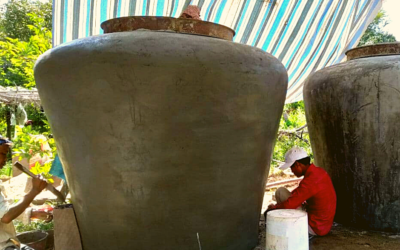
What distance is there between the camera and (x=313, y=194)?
9.62 ft

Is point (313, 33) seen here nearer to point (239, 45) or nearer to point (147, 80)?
point (239, 45)

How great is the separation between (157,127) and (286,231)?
111 centimetres

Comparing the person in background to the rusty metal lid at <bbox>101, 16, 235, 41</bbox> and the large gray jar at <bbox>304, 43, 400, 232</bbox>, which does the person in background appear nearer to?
the rusty metal lid at <bbox>101, 16, 235, 41</bbox>

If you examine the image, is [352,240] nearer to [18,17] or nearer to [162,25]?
[162,25]

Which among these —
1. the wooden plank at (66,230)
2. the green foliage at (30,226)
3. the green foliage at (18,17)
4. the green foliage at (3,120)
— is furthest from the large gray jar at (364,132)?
the green foliage at (18,17)

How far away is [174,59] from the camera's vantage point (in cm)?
212

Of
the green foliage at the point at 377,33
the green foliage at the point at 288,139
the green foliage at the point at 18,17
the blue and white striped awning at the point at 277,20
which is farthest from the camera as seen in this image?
the green foliage at the point at 377,33

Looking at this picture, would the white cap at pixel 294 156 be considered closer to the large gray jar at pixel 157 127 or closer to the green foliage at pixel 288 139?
the large gray jar at pixel 157 127

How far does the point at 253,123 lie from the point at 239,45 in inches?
21.5

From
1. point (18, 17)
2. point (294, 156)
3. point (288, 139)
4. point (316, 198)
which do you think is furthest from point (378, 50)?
Answer: point (18, 17)

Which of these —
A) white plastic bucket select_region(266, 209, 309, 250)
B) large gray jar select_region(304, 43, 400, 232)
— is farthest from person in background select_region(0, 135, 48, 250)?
large gray jar select_region(304, 43, 400, 232)

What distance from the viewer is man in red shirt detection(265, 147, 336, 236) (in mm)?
2889

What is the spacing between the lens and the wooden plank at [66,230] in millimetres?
2656

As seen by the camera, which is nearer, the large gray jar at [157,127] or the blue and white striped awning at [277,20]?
the large gray jar at [157,127]
